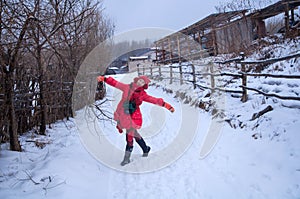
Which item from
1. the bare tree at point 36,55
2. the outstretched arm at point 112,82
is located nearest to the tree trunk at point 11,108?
the bare tree at point 36,55

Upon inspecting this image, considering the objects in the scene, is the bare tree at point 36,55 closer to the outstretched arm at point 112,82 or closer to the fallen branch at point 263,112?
the outstretched arm at point 112,82

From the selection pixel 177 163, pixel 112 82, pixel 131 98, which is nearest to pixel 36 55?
pixel 112 82

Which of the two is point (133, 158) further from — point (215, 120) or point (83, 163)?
point (215, 120)

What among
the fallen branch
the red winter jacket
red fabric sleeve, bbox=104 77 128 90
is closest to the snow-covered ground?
the fallen branch

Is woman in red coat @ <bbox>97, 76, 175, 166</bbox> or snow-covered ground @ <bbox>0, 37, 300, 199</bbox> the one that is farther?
woman in red coat @ <bbox>97, 76, 175, 166</bbox>

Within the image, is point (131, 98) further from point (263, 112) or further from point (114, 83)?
point (263, 112)

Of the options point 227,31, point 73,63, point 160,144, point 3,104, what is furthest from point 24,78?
point 227,31

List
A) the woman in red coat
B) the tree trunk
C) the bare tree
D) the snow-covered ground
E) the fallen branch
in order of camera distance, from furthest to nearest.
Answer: the fallen branch → the woman in red coat → the tree trunk → the bare tree → the snow-covered ground

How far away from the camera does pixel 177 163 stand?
10.6 feet

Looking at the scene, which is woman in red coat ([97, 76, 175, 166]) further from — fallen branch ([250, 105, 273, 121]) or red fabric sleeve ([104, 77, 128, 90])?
fallen branch ([250, 105, 273, 121])

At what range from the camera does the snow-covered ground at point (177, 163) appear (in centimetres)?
243

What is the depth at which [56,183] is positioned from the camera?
2.51 meters

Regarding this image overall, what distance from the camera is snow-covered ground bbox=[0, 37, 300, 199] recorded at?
7.97ft

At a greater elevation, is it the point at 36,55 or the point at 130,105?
the point at 36,55
